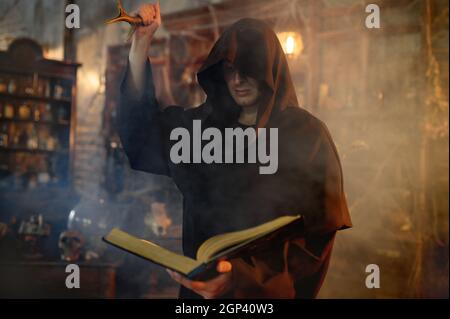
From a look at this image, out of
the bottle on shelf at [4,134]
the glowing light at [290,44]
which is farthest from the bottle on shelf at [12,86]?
the glowing light at [290,44]

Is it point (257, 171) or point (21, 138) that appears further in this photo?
point (21, 138)

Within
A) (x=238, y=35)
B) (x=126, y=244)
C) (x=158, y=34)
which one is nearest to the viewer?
(x=126, y=244)

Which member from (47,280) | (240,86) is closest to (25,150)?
(47,280)

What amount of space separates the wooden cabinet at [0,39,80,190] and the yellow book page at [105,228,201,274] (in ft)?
5.76

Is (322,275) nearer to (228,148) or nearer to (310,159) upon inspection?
(310,159)

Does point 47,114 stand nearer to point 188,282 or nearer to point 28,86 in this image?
point 28,86

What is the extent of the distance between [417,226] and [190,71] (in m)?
1.86

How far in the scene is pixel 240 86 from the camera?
6.21 ft

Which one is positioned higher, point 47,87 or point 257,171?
point 47,87

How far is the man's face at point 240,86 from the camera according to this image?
1.88 m

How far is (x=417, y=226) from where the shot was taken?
10.1 feet

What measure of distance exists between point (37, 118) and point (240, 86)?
94.9 inches
